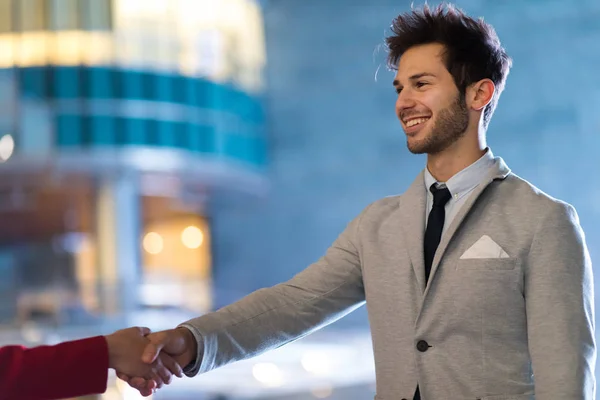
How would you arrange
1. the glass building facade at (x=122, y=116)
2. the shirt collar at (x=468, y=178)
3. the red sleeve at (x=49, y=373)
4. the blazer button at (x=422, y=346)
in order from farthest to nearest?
the glass building facade at (x=122, y=116)
the shirt collar at (x=468, y=178)
the red sleeve at (x=49, y=373)
the blazer button at (x=422, y=346)

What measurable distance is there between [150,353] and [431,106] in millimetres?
1354

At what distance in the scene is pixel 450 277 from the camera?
3008mm

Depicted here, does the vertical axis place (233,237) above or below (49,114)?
below

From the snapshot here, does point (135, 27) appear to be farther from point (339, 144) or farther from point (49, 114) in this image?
point (339, 144)

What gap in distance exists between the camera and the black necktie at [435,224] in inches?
124

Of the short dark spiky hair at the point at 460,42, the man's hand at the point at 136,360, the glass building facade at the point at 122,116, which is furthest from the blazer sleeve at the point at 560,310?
the glass building facade at the point at 122,116

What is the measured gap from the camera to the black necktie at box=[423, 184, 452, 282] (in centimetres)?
315

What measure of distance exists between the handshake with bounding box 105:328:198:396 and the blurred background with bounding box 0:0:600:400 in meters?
13.2

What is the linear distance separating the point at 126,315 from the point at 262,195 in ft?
36.5

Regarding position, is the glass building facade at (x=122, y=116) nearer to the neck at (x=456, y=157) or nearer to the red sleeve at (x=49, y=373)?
the red sleeve at (x=49, y=373)

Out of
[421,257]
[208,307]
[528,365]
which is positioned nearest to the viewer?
[528,365]

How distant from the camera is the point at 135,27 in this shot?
949 inches

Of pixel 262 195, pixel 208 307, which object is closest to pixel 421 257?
pixel 208 307

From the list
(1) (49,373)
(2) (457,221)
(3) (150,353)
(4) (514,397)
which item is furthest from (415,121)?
(1) (49,373)
